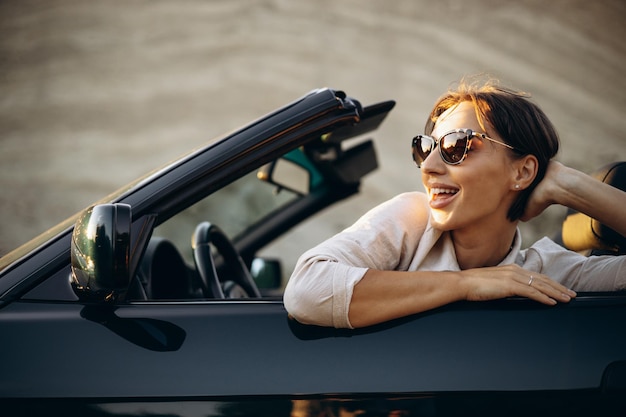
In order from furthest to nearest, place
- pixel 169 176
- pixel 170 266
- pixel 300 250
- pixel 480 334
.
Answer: pixel 300 250 < pixel 170 266 < pixel 169 176 < pixel 480 334

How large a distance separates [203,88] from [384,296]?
527 centimetres

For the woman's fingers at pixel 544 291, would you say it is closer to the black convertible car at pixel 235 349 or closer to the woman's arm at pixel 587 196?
the black convertible car at pixel 235 349

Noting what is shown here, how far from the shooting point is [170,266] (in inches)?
94.8

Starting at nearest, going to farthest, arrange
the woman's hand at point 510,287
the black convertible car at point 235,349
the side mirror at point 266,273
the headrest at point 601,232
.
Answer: the black convertible car at point 235,349 → the woman's hand at point 510,287 → the headrest at point 601,232 → the side mirror at point 266,273

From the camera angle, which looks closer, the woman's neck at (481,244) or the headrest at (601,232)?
the woman's neck at (481,244)

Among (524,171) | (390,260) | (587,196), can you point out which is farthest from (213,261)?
(587,196)

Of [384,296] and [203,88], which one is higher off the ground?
[203,88]

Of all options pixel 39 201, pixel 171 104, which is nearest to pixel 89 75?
pixel 171 104

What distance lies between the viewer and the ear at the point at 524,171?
183 cm

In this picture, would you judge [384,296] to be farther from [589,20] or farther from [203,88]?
[589,20]

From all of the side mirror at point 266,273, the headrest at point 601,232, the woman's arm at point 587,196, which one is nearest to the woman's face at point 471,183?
the woman's arm at point 587,196

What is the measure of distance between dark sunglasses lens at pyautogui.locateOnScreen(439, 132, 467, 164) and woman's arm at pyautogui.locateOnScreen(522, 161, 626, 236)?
234 mm

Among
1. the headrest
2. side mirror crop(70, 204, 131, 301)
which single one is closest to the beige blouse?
the headrest

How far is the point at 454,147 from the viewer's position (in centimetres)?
178
